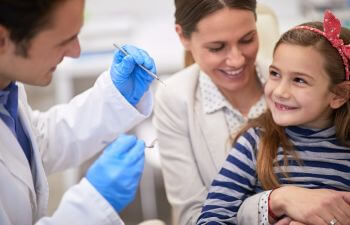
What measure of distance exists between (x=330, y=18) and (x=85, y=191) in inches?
28.9

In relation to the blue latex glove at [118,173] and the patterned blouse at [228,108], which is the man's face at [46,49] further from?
the patterned blouse at [228,108]

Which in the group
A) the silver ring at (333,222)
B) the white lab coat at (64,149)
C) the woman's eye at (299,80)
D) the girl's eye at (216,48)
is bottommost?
the silver ring at (333,222)

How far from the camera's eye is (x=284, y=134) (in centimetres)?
132

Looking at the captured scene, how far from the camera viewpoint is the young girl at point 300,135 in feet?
4.01

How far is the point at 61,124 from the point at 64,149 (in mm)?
74

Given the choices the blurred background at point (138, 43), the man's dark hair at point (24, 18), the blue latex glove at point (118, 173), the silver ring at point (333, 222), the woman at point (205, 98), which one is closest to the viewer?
the man's dark hair at point (24, 18)

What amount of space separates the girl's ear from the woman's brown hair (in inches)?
13.4

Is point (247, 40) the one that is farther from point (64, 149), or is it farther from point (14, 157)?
point (14, 157)

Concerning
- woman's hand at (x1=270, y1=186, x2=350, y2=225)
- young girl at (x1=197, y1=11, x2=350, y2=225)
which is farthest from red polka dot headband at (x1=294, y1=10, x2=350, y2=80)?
woman's hand at (x1=270, y1=186, x2=350, y2=225)

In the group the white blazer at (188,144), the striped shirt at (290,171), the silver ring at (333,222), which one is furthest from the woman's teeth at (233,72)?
the silver ring at (333,222)

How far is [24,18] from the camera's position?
0.94 metres

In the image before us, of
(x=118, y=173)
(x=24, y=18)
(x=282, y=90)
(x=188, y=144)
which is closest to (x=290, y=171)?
(x=282, y=90)

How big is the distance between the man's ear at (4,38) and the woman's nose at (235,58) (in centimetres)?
66

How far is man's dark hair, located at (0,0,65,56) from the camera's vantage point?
3.02ft
